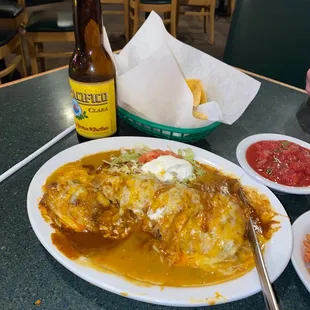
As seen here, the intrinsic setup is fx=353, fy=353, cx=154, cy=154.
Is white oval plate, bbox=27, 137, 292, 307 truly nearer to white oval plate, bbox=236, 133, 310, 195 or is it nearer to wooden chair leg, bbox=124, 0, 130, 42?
white oval plate, bbox=236, 133, 310, 195

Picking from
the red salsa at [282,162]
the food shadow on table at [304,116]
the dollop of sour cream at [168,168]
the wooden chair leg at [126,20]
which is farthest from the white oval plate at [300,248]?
the wooden chair leg at [126,20]

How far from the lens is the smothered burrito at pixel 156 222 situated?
808 mm

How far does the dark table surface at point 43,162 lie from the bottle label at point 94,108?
0.16 metres

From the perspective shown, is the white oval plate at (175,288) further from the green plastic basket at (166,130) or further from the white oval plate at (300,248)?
the green plastic basket at (166,130)

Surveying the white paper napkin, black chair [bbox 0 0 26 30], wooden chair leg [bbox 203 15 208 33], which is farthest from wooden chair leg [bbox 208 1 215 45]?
the white paper napkin

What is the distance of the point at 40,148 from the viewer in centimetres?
125

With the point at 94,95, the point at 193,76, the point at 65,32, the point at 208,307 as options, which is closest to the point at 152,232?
the point at 208,307

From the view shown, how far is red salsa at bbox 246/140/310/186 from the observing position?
1093mm

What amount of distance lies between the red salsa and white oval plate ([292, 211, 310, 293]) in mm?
153

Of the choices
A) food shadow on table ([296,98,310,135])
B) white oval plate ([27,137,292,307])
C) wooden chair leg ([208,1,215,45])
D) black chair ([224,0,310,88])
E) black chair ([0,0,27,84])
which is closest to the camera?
white oval plate ([27,137,292,307])

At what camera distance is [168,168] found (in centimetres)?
104

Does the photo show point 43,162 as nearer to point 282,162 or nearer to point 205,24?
point 282,162

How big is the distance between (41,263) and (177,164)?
460 millimetres

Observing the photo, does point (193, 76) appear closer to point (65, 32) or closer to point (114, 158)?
point (114, 158)
